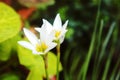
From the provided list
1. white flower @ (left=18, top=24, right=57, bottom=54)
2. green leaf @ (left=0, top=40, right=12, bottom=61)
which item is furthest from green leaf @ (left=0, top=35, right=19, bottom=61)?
white flower @ (left=18, top=24, right=57, bottom=54)

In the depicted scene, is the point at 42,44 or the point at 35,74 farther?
the point at 35,74

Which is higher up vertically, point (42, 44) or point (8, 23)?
point (8, 23)

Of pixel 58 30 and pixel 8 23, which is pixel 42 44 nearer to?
pixel 58 30

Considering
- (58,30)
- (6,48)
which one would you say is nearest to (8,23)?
(6,48)

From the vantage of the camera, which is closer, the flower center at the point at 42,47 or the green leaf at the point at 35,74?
the flower center at the point at 42,47

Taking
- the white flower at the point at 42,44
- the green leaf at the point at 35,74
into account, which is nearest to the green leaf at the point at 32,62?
the green leaf at the point at 35,74

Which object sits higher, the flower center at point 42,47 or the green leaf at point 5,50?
the green leaf at point 5,50

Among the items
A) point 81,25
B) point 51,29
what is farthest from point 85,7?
point 51,29

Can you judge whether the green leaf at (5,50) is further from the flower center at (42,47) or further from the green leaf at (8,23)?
the flower center at (42,47)

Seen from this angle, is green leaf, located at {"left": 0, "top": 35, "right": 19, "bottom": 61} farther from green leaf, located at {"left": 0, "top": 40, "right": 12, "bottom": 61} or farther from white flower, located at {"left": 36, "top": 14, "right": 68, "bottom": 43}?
white flower, located at {"left": 36, "top": 14, "right": 68, "bottom": 43}
